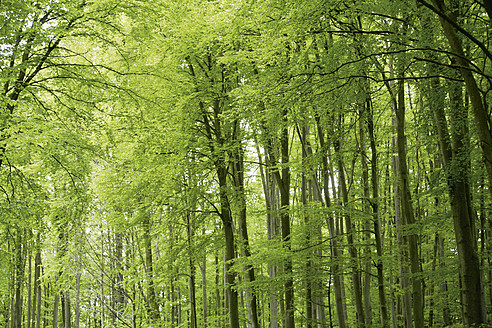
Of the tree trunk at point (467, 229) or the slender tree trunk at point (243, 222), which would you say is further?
the slender tree trunk at point (243, 222)

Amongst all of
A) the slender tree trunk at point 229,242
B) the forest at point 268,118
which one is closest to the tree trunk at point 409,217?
the forest at point 268,118

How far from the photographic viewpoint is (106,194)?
10852 mm

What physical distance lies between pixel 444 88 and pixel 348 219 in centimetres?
410

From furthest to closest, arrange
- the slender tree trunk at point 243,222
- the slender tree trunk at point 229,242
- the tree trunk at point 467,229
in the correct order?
the slender tree trunk at point 229,242, the slender tree trunk at point 243,222, the tree trunk at point 467,229

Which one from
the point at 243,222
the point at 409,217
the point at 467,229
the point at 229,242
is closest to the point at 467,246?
the point at 467,229

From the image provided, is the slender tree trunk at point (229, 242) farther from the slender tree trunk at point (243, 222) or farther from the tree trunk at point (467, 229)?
the tree trunk at point (467, 229)

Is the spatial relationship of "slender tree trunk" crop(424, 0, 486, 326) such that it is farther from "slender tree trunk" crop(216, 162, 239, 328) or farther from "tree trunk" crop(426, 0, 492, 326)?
"slender tree trunk" crop(216, 162, 239, 328)

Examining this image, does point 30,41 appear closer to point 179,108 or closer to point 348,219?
point 179,108

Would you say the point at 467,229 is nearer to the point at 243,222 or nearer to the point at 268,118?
the point at 268,118

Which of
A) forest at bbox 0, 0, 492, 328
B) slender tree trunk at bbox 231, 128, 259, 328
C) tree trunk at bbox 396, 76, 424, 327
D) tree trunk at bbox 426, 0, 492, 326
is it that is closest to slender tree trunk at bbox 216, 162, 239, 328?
forest at bbox 0, 0, 492, 328

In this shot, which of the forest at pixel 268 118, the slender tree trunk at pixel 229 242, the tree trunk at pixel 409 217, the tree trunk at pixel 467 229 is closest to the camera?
the tree trunk at pixel 467 229

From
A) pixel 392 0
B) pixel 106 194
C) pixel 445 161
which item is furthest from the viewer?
pixel 106 194

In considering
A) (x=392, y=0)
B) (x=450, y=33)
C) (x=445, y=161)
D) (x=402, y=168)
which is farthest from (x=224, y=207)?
(x=450, y=33)

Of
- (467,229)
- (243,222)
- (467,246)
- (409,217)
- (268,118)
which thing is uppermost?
(268,118)
